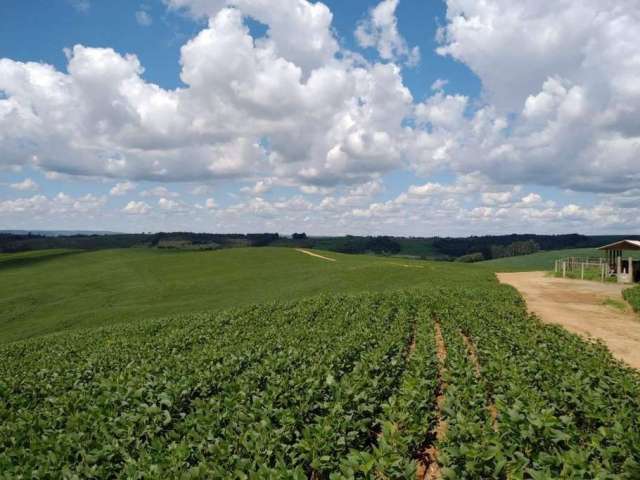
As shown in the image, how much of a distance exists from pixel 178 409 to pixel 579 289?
36672mm

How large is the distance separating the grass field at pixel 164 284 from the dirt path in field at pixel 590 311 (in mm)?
7429

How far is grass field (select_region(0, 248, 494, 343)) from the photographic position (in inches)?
1556

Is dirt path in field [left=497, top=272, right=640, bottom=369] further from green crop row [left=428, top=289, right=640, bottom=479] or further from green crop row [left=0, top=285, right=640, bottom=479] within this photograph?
green crop row [left=428, top=289, right=640, bottom=479]

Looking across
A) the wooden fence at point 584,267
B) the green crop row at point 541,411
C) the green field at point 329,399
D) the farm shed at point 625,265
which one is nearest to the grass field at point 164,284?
the wooden fence at point 584,267

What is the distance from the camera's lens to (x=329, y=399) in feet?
33.4

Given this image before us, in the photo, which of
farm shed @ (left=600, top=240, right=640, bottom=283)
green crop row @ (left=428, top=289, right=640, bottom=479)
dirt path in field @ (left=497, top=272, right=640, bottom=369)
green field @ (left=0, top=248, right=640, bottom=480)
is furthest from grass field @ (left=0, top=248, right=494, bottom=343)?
green crop row @ (left=428, top=289, right=640, bottom=479)

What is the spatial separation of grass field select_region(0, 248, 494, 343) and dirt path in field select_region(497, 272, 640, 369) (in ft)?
24.4

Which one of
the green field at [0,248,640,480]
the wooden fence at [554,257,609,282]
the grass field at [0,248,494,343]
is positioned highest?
the wooden fence at [554,257,609,282]

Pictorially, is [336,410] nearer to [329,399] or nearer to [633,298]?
[329,399]

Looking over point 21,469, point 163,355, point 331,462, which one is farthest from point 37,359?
point 331,462

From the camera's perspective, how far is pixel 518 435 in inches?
318

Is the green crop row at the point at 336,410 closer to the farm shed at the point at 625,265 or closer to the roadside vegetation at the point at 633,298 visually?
the roadside vegetation at the point at 633,298

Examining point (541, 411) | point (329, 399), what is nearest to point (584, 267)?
point (541, 411)

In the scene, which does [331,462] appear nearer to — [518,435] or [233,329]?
[518,435]
